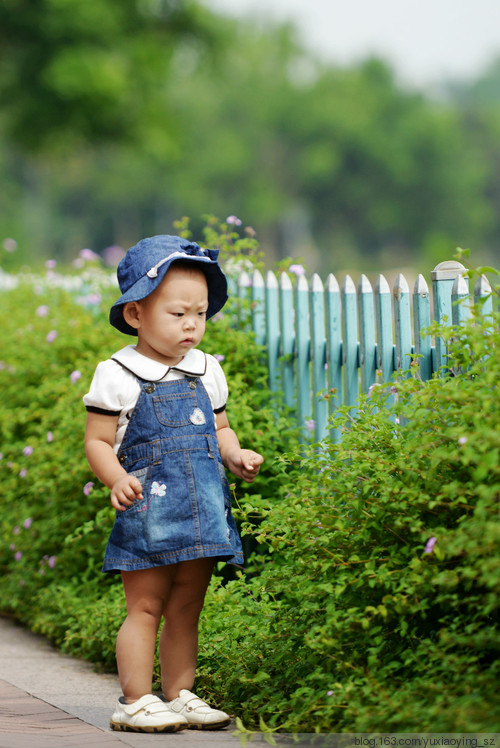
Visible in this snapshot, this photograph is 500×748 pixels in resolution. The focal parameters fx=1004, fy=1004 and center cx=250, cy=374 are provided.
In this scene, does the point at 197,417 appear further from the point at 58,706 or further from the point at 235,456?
the point at 58,706

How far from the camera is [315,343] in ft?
15.3

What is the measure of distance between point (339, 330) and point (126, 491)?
193 centimetres

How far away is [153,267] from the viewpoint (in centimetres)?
307

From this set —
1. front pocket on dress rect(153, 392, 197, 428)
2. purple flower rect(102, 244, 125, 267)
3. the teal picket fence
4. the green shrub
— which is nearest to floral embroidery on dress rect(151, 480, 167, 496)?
front pocket on dress rect(153, 392, 197, 428)

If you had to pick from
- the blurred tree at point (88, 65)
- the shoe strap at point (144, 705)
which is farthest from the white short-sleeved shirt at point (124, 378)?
the blurred tree at point (88, 65)

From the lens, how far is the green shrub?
241 centimetres

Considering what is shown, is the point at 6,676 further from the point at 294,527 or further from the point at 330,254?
the point at 330,254

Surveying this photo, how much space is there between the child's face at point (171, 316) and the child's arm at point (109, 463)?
262 millimetres

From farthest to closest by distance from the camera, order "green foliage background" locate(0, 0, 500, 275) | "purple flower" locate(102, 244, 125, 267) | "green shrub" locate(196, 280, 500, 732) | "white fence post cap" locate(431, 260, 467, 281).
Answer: "green foliage background" locate(0, 0, 500, 275), "purple flower" locate(102, 244, 125, 267), "white fence post cap" locate(431, 260, 467, 281), "green shrub" locate(196, 280, 500, 732)

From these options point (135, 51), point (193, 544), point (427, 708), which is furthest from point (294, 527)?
point (135, 51)

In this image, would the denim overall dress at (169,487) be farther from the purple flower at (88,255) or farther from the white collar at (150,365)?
the purple flower at (88,255)

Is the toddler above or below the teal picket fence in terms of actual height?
below

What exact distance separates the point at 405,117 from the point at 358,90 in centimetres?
375

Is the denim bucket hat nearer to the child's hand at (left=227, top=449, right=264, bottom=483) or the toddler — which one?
the toddler
